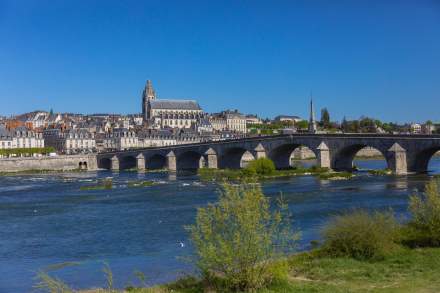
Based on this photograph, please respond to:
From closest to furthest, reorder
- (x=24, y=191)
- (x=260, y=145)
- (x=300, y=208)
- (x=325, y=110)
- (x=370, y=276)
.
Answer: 1. (x=370, y=276)
2. (x=300, y=208)
3. (x=24, y=191)
4. (x=260, y=145)
5. (x=325, y=110)

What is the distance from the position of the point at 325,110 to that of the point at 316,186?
100 metres

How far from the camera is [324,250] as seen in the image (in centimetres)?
2070

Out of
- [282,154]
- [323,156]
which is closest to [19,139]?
[282,154]

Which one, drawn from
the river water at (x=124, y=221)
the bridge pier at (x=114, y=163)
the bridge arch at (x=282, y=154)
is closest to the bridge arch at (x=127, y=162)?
the bridge pier at (x=114, y=163)

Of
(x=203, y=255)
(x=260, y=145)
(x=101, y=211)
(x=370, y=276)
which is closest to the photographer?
(x=203, y=255)

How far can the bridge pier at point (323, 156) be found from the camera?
66600 millimetres

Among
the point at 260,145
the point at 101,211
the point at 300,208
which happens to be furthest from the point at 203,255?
the point at 260,145

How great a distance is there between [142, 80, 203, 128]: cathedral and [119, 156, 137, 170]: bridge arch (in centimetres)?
5054

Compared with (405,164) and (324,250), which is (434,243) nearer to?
(324,250)

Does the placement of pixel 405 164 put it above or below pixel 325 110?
below

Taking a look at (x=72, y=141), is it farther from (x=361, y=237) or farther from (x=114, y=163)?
(x=361, y=237)

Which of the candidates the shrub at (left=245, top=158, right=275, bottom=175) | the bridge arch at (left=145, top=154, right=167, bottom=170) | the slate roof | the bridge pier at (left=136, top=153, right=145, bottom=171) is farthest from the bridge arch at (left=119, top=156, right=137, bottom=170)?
the slate roof

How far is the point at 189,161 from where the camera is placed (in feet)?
310

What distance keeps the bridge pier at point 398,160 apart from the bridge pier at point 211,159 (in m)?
29.2
